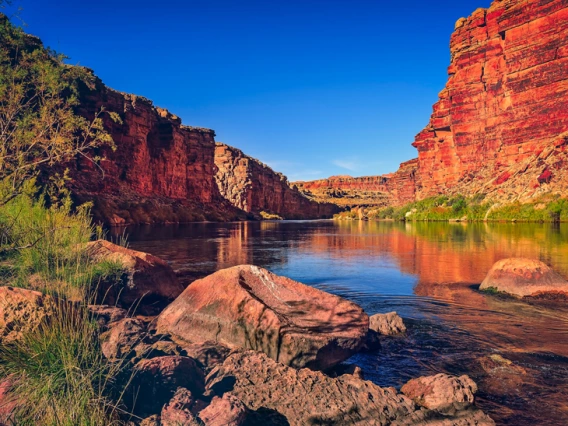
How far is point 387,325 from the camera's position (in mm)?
7328

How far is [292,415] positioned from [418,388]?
1.66 m

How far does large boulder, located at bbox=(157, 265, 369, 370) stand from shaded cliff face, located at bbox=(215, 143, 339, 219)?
99.4m

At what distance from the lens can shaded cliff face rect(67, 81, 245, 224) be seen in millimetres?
51250

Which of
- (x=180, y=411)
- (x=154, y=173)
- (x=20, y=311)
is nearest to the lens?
(x=180, y=411)

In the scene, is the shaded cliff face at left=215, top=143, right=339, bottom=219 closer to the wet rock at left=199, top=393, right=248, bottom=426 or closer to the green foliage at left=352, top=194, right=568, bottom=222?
the green foliage at left=352, top=194, right=568, bottom=222

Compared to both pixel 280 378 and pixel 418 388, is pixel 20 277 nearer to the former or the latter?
pixel 280 378

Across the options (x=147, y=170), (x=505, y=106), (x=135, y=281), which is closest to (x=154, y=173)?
(x=147, y=170)

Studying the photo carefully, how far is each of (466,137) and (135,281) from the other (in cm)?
8664

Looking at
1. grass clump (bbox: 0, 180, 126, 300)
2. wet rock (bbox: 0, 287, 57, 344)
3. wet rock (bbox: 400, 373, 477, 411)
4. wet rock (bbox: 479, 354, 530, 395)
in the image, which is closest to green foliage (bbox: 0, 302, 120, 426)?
wet rock (bbox: 0, 287, 57, 344)

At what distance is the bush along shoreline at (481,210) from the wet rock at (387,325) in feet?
161

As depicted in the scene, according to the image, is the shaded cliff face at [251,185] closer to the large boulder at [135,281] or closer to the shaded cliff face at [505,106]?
the shaded cliff face at [505,106]

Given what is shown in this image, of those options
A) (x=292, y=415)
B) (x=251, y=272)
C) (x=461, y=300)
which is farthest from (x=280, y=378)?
(x=461, y=300)

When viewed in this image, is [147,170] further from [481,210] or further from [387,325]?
[387,325]

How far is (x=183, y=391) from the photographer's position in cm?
421
